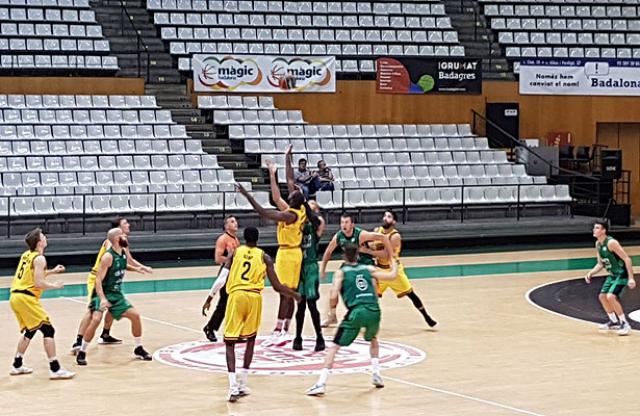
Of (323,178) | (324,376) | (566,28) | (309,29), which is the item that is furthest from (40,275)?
(566,28)

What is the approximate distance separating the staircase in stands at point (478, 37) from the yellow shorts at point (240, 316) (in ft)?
70.1

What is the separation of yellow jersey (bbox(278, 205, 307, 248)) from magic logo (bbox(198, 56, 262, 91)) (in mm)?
15170

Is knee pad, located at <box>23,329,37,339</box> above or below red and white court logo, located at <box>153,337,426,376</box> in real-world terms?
above

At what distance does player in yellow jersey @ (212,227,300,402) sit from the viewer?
34.6ft

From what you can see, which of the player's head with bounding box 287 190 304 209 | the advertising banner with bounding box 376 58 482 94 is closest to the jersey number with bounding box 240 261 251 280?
the player's head with bounding box 287 190 304 209

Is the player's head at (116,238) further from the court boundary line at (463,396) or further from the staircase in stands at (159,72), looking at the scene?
the staircase in stands at (159,72)

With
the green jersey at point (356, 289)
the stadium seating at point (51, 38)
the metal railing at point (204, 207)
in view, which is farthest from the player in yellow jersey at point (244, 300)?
the stadium seating at point (51, 38)

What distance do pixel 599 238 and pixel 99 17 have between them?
59.5 ft

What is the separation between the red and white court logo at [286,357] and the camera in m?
12.1

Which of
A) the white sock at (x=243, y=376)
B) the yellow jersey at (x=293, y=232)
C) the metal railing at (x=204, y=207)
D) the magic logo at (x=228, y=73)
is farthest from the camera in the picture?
the magic logo at (x=228, y=73)

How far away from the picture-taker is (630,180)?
105 ft

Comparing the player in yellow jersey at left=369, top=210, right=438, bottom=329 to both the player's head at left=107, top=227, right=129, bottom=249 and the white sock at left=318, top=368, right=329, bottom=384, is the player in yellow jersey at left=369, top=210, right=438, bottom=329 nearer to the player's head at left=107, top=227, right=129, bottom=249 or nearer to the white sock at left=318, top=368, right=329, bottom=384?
the player's head at left=107, top=227, right=129, bottom=249

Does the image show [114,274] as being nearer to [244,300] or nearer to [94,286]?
[94,286]

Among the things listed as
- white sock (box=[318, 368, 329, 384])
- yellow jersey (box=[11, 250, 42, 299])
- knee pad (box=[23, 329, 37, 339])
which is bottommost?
white sock (box=[318, 368, 329, 384])
